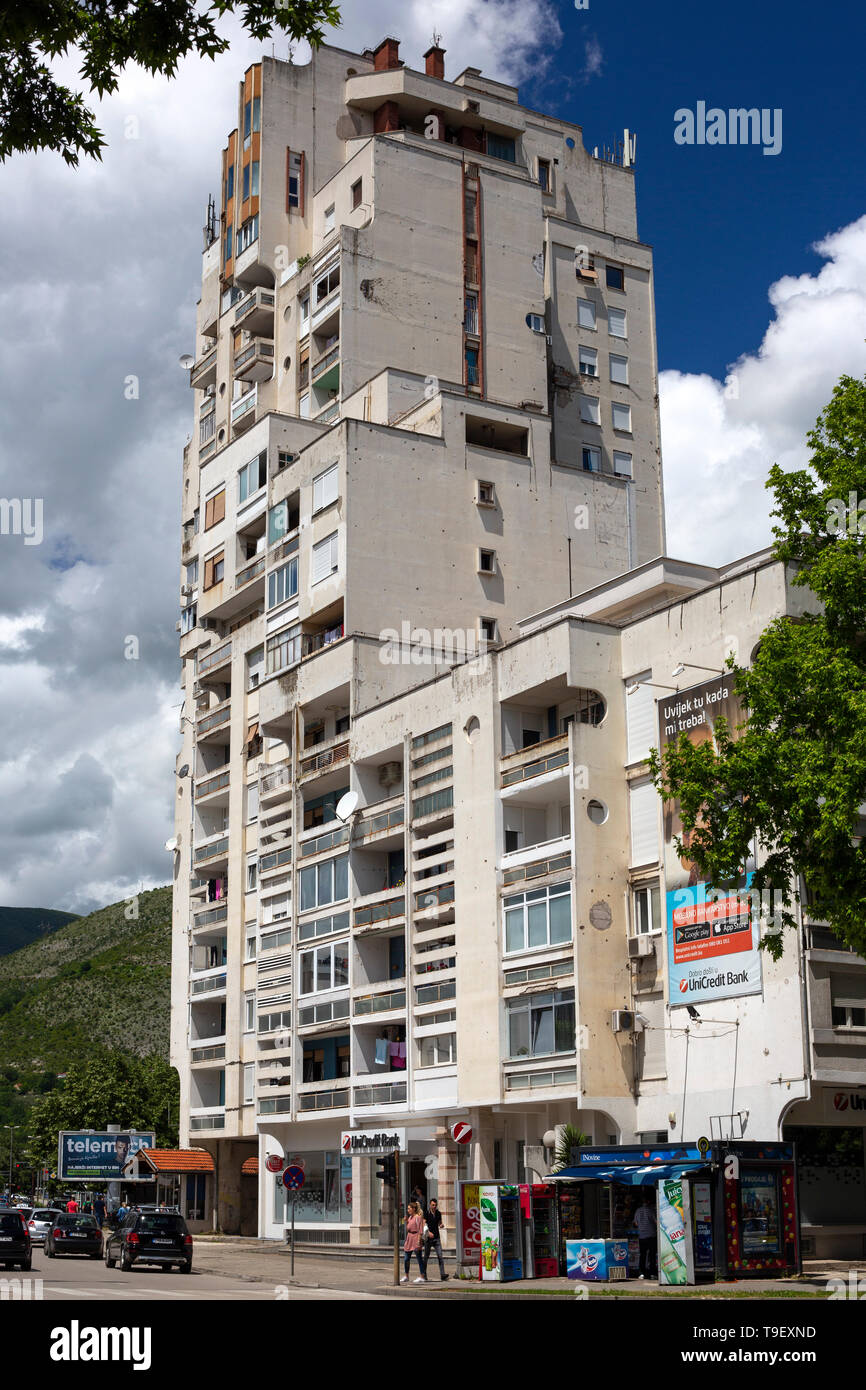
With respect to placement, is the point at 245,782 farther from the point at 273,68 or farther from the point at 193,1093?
the point at 273,68

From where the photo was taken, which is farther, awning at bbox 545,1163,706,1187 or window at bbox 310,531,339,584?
window at bbox 310,531,339,584

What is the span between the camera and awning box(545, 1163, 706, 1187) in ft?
102

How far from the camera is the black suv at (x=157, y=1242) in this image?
4091 centimetres

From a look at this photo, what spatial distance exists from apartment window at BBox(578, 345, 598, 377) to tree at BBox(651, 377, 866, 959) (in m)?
46.3

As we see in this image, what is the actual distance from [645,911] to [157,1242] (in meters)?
15.9

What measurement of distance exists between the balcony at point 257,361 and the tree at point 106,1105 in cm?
4404

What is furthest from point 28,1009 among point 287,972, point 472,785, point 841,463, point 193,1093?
point 841,463

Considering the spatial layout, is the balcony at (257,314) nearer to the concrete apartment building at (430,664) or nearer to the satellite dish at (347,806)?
the concrete apartment building at (430,664)

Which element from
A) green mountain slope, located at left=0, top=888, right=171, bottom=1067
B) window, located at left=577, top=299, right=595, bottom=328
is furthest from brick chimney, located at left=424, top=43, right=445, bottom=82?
green mountain slope, located at left=0, top=888, right=171, bottom=1067

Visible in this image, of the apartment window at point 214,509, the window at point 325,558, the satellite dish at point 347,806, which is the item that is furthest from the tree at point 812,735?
the apartment window at point 214,509

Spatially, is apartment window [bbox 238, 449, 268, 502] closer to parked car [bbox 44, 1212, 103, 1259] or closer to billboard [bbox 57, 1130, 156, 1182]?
parked car [bbox 44, 1212, 103, 1259]

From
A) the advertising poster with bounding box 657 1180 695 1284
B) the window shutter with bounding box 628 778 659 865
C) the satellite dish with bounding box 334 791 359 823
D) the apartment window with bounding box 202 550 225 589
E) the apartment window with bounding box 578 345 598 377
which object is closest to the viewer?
the advertising poster with bounding box 657 1180 695 1284

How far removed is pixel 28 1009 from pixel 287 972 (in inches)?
5711

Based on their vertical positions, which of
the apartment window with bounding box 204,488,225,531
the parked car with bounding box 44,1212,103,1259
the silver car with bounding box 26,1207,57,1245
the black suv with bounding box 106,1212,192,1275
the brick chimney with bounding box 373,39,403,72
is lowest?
the silver car with bounding box 26,1207,57,1245
